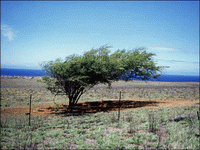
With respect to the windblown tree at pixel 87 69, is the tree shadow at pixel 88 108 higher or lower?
lower

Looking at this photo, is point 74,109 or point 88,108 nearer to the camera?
point 74,109

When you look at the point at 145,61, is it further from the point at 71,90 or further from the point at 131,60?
the point at 71,90

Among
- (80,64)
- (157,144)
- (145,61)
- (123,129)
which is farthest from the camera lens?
(145,61)

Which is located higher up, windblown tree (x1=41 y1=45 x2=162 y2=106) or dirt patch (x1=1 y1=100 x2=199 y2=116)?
windblown tree (x1=41 y1=45 x2=162 y2=106)

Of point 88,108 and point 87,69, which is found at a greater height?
point 87,69

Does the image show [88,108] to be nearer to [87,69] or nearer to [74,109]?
[74,109]

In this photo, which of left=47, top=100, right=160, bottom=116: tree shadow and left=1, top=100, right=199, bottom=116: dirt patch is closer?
left=1, top=100, right=199, bottom=116: dirt patch

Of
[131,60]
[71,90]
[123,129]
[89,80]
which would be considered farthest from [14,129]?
[131,60]

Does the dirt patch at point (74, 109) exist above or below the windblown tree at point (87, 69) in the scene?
below

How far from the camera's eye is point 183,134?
6.51 m

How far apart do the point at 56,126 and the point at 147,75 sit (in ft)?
42.9

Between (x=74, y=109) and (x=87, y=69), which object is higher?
(x=87, y=69)

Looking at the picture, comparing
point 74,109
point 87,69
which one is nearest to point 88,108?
point 74,109

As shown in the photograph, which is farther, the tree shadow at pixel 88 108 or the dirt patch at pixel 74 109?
the tree shadow at pixel 88 108
